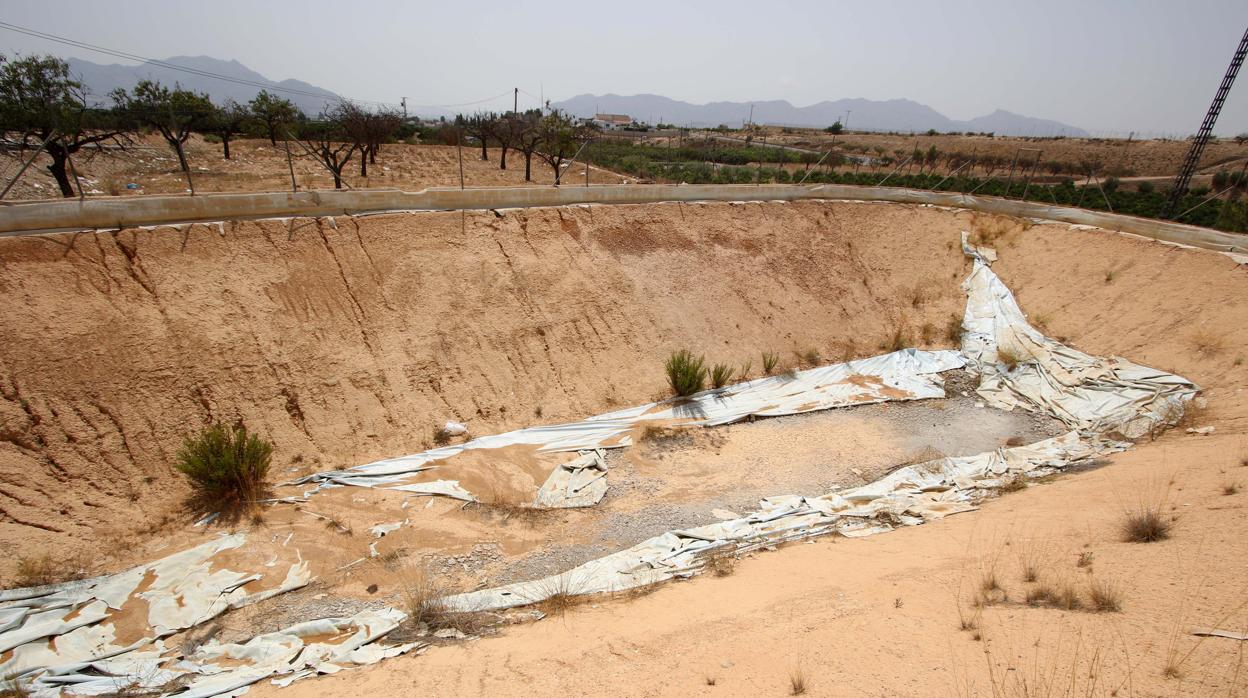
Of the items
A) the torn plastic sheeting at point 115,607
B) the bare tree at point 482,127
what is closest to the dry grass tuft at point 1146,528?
the torn plastic sheeting at point 115,607

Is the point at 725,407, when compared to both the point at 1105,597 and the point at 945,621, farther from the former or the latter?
the point at 1105,597

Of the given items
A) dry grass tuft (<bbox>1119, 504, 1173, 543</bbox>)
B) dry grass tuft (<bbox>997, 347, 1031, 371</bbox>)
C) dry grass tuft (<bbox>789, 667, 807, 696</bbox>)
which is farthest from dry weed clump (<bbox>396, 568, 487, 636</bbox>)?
dry grass tuft (<bbox>997, 347, 1031, 371</bbox>)

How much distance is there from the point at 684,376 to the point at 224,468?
8.37m

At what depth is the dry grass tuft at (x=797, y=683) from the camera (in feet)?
14.3

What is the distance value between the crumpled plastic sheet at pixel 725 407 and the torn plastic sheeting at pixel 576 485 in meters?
A: 0.65

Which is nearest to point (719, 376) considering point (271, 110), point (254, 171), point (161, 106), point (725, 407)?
point (725, 407)

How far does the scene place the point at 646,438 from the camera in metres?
11.2

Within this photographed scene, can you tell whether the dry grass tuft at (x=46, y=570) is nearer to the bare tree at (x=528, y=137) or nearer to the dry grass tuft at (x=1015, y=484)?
the dry grass tuft at (x=1015, y=484)

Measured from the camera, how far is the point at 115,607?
659cm

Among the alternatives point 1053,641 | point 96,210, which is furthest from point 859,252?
point 96,210

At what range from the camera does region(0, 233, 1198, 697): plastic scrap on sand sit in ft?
19.0

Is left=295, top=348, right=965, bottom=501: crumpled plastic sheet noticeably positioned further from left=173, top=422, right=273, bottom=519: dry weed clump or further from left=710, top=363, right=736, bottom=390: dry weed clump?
left=173, top=422, right=273, bottom=519: dry weed clump

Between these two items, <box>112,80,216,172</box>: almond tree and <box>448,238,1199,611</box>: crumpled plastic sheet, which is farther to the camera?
<box>112,80,216,172</box>: almond tree

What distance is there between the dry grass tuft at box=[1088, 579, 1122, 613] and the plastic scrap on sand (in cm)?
318
